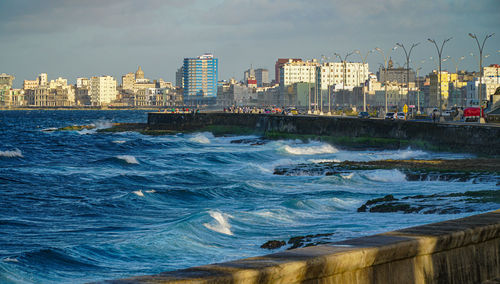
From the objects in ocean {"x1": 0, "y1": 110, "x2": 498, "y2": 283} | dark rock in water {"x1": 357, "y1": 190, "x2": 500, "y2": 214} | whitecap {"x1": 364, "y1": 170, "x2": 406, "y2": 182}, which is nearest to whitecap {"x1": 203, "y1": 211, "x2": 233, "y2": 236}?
ocean {"x1": 0, "y1": 110, "x2": 498, "y2": 283}

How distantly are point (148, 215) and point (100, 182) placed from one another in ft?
41.6

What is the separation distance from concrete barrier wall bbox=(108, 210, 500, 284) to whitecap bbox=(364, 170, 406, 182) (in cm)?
2500

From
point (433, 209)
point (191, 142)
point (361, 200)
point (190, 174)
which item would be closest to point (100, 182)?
point (190, 174)

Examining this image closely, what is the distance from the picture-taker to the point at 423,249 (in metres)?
7.19

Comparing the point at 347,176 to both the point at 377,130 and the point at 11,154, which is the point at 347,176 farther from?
the point at 11,154

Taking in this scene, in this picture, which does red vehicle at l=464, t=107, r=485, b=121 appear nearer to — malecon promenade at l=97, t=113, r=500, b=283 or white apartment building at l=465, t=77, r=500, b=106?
malecon promenade at l=97, t=113, r=500, b=283

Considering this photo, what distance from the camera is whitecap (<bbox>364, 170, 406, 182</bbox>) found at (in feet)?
110

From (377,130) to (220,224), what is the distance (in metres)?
48.4

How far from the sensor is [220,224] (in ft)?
67.0

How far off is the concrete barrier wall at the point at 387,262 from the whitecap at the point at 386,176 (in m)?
25.0

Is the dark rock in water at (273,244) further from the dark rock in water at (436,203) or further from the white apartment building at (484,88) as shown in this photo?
the white apartment building at (484,88)

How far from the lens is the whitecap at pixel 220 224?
776 inches

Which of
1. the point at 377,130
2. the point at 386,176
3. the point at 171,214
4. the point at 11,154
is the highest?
the point at 377,130

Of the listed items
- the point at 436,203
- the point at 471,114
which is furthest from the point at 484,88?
the point at 436,203
